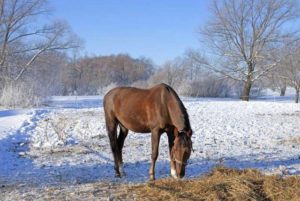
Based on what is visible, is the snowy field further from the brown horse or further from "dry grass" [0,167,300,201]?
the brown horse

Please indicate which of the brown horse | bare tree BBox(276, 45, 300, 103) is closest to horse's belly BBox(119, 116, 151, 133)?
the brown horse

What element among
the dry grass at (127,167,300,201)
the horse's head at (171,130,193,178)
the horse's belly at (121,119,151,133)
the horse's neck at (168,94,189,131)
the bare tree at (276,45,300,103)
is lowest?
the dry grass at (127,167,300,201)

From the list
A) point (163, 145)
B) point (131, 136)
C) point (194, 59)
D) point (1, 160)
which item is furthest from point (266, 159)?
point (194, 59)

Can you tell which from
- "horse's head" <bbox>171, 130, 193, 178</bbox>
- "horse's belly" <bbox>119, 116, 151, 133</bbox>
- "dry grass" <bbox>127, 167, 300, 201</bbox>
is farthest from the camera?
"horse's belly" <bbox>119, 116, 151, 133</bbox>

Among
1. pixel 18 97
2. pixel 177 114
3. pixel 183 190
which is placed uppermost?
pixel 177 114

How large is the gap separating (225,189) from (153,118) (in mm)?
1962

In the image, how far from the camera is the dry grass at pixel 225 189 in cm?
494

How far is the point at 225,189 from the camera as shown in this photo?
16.9 feet

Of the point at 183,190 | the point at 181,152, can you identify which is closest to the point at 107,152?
the point at 181,152

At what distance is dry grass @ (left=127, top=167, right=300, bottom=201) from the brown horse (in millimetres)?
492

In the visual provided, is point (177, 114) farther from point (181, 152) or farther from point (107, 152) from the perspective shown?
point (107, 152)

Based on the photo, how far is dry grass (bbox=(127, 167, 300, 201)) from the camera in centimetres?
494

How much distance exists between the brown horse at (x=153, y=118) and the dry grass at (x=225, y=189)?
492 millimetres

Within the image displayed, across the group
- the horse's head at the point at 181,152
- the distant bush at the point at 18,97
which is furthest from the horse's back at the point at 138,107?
the distant bush at the point at 18,97
